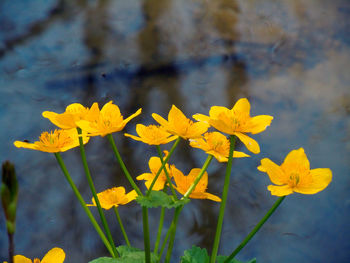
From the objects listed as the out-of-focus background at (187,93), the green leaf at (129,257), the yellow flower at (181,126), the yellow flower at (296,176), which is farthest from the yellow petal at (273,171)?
the out-of-focus background at (187,93)

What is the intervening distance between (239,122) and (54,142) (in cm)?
28

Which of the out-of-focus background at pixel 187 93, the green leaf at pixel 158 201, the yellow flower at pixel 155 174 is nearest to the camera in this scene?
the green leaf at pixel 158 201

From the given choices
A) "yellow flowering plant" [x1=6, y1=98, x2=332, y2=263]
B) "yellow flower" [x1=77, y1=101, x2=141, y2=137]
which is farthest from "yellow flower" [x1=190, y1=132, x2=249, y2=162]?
"yellow flower" [x1=77, y1=101, x2=141, y2=137]

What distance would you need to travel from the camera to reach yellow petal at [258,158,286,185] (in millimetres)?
650

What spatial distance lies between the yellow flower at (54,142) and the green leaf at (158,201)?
0.44 feet

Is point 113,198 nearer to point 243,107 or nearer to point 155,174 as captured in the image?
point 155,174

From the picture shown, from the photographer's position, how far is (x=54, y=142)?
660 millimetres

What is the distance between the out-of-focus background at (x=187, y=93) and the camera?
3.67 feet

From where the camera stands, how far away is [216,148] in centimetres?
66

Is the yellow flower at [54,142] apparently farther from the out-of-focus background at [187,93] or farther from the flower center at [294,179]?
the out-of-focus background at [187,93]

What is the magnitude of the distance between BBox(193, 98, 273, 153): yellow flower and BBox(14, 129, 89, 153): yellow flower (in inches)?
7.8

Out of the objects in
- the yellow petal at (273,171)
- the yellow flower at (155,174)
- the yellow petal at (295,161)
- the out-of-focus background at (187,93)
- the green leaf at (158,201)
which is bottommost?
the out-of-focus background at (187,93)

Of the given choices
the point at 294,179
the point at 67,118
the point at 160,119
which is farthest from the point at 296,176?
the point at 67,118

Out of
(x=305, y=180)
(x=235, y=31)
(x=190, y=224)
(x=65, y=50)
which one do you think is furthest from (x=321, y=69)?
(x=305, y=180)
